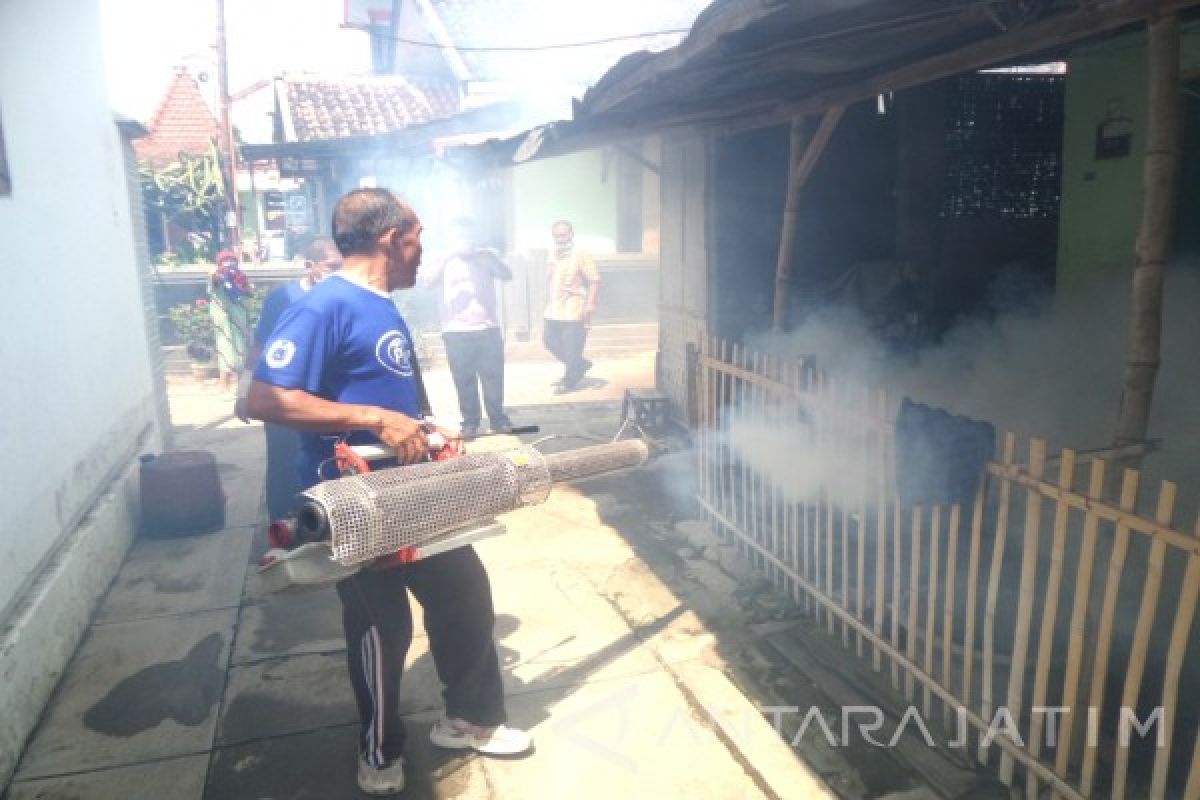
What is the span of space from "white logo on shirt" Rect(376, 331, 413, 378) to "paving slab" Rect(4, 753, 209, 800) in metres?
1.78

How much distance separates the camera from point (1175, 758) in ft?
10.7

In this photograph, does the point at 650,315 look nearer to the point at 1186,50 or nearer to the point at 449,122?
the point at 449,122

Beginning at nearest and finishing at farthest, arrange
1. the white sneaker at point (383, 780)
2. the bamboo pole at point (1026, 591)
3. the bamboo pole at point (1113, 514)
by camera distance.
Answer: the bamboo pole at point (1113, 514), the bamboo pole at point (1026, 591), the white sneaker at point (383, 780)

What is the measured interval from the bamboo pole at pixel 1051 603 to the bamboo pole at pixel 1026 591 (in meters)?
0.06

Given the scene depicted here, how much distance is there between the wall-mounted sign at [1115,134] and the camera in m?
5.61

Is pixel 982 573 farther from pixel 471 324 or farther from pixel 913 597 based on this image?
pixel 471 324

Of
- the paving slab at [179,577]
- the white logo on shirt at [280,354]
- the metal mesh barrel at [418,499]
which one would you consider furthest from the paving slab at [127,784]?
the white logo on shirt at [280,354]

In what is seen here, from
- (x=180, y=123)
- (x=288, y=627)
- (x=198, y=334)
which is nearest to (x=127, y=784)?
(x=288, y=627)

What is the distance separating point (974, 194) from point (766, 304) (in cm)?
180

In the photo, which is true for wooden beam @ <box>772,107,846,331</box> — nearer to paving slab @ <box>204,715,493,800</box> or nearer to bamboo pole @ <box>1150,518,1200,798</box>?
bamboo pole @ <box>1150,518,1200,798</box>

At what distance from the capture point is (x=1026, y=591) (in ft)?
9.61

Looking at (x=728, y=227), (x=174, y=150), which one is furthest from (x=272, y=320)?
(x=174, y=150)

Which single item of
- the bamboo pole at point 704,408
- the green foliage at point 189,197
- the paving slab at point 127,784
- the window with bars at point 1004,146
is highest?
the green foliage at point 189,197

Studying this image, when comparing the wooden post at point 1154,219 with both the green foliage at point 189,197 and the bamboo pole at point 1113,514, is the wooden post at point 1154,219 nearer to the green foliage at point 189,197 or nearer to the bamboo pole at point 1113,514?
the bamboo pole at point 1113,514
